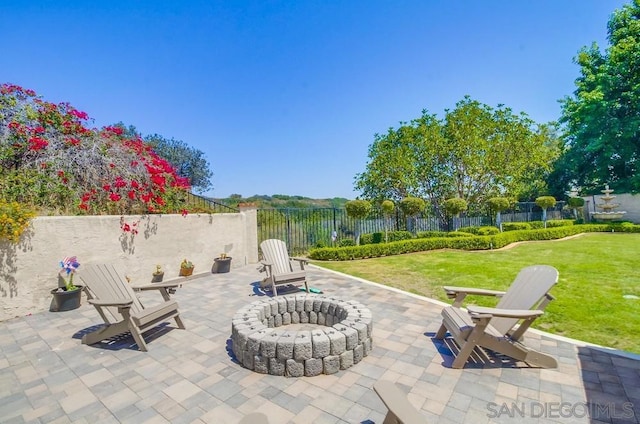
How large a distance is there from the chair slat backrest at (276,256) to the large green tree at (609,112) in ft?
75.1

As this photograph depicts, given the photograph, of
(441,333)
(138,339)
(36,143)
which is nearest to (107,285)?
(138,339)

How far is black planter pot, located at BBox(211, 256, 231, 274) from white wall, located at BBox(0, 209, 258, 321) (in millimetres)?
162

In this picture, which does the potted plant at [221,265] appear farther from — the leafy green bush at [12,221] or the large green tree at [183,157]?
the large green tree at [183,157]

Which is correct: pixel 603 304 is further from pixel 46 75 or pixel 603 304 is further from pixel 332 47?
pixel 46 75

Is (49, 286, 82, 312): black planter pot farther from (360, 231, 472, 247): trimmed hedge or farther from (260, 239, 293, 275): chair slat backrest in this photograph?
(360, 231, 472, 247): trimmed hedge

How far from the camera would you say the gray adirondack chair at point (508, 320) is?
283 cm

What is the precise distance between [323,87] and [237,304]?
922cm

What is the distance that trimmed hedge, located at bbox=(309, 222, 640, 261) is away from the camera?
1009 centimetres

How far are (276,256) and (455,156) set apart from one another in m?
14.6

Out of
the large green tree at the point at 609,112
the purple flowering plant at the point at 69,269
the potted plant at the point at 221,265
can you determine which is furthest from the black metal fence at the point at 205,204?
the large green tree at the point at 609,112

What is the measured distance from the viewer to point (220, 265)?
777cm

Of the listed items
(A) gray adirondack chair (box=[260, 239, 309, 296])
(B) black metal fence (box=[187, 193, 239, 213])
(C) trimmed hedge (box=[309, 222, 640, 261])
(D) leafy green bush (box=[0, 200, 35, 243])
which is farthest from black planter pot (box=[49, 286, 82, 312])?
(C) trimmed hedge (box=[309, 222, 640, 261])

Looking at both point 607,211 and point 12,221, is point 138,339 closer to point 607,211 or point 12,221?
point 12,221

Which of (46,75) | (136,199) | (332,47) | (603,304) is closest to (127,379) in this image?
(136,199)
